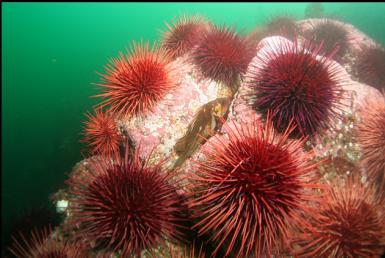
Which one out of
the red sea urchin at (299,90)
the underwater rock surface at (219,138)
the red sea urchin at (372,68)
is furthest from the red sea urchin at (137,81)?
the red sea urchin at (372,68)

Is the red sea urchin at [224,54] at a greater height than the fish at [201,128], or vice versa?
the red sea urchin at [224,54]

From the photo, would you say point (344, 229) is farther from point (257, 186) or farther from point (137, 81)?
point (137, 81)

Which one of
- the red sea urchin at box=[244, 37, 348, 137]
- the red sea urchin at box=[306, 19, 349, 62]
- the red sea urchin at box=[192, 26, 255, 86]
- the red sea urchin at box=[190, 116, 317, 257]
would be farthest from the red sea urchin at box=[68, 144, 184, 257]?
the red sea urchin at box=[306, 19, 349, 62]

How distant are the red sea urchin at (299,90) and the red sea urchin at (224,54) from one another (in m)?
1.50

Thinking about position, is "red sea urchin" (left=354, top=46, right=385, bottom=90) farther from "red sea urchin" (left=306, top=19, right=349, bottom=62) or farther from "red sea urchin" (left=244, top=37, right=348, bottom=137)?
"red sea urchin" (left=244, top=37, right=348, bottom=137)

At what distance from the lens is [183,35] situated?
7375 mm

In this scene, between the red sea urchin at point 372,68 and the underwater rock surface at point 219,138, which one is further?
the red sea urchin at point 372,68

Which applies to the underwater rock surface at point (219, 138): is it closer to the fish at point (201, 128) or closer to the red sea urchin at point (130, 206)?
the fish at point (201, 128)

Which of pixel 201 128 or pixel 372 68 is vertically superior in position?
pixel 372 68

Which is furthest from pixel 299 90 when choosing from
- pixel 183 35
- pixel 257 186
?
pixel 183 35

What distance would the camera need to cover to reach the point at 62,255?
4387 mm

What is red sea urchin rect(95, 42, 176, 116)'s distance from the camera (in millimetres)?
5426

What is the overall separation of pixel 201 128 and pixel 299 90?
2180 mm

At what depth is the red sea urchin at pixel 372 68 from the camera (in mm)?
6453
